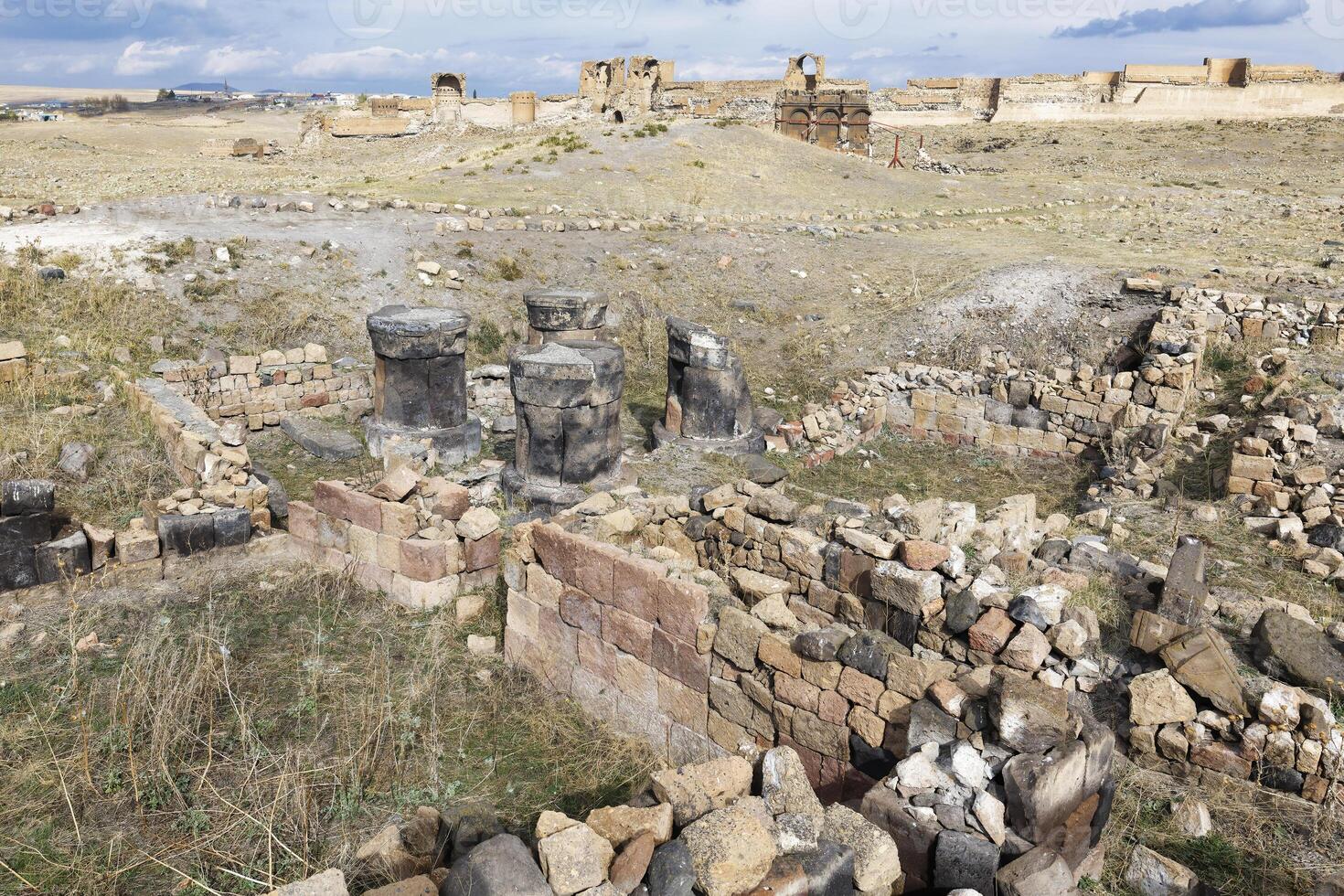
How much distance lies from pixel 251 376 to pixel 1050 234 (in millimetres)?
17704

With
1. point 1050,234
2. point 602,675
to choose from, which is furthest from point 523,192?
point 602,675

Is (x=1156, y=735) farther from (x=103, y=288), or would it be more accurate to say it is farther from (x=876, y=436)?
(x=103, y=288)

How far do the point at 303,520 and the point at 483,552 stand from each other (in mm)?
1873

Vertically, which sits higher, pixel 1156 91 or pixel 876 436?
pixel 1156 91

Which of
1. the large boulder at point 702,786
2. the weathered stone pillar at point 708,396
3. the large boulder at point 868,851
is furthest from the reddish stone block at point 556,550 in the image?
the weathered stone pillar at point 708,396

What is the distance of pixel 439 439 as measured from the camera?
37.2 feet

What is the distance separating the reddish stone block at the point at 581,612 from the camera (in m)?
5.97

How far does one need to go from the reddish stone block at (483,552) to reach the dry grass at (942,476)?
4445 mm

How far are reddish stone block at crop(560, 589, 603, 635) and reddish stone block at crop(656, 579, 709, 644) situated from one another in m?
0.58

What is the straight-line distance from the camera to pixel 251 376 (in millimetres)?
12445

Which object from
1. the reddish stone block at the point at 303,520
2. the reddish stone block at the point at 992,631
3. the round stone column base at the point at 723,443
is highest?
the reddish stone block at the point at 992,631

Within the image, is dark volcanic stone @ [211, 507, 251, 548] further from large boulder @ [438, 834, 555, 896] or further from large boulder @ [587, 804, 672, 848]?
large boulder @ [587, 804, 672, 848]

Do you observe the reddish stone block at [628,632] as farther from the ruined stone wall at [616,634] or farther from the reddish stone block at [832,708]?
the reddish stone block at [832,708]

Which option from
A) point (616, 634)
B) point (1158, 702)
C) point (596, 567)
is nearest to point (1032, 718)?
point (1158, 702)
